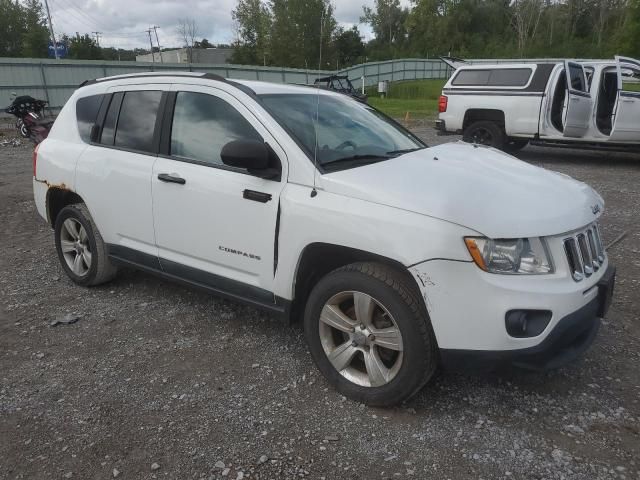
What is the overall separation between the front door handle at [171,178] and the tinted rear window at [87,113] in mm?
1107

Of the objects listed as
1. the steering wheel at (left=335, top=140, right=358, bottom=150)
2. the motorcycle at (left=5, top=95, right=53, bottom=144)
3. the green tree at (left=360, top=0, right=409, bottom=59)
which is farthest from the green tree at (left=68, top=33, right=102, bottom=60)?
the steering wheel at (left=335, top=140, right=358, bottom=150)

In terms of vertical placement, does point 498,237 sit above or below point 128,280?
above

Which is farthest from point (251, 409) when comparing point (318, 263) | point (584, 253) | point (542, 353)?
point (584, 253)

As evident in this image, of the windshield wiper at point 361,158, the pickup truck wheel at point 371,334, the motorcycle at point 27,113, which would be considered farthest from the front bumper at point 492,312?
the motorcycle at point 27,113

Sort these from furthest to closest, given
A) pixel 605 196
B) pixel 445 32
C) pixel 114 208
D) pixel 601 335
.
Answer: pixel 445 32 < pixel 605 196 < pixel 114 208 < pixel 601 335

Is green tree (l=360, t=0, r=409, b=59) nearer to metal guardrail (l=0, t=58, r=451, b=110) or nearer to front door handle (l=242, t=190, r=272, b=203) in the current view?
metal guardrail (l=0, t=58, r=451, b=110)

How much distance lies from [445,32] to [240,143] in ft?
229

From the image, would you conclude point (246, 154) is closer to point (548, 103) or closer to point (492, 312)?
point (492, 312)

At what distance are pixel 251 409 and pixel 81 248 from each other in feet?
8.03

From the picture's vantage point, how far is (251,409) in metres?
2.92

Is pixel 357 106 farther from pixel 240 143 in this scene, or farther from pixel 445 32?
pixel 445 32

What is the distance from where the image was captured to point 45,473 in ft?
8.07

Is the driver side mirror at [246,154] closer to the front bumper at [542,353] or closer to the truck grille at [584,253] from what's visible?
the front bumper at [542,353]

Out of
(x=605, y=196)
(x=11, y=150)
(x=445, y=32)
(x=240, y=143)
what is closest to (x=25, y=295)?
(x=240, y=143)
